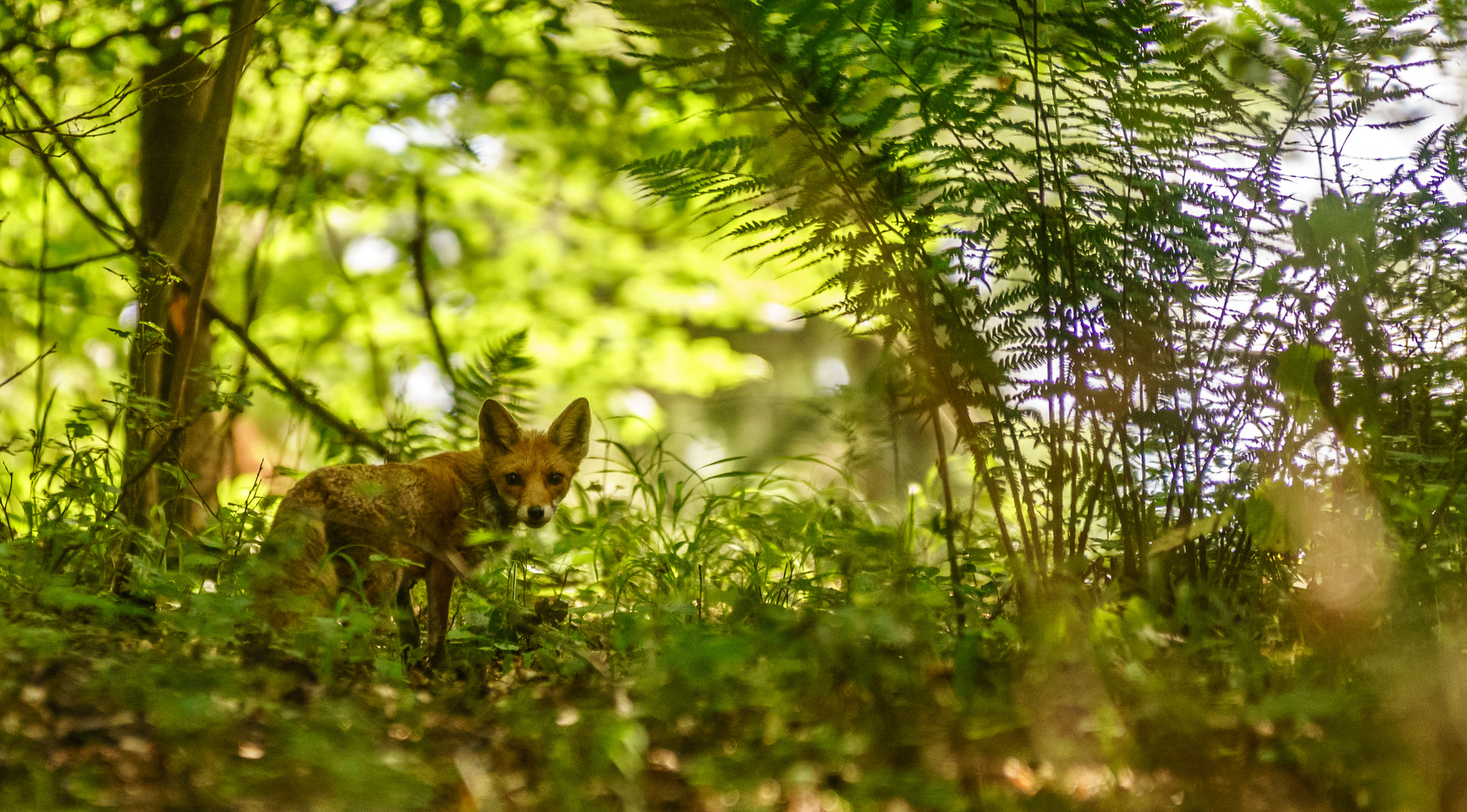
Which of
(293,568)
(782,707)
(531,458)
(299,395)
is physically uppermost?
(299,395)

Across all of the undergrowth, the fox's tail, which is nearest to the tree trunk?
the fox's tail

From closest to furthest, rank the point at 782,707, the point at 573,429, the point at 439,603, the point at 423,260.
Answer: the point at 782,707, the point at 439,603, the point at 573,429, the point at 423,260

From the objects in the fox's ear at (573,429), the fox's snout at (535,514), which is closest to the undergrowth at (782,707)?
the fox's snout at (535,514)

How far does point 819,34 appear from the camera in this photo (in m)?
3.46

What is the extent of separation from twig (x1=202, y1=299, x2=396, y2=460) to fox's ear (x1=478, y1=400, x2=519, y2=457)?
1040 mm

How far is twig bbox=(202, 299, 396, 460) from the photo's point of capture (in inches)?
233

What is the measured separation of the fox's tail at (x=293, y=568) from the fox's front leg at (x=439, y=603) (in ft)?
1.35

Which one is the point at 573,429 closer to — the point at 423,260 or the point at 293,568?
the point at 293,568

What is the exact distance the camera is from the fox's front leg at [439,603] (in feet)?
13.1

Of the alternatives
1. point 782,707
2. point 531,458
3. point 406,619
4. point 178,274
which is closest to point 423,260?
point 178,274

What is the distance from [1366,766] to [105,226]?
624 cm

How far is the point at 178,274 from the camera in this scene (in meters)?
4.79

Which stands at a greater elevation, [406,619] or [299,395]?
[299,395]

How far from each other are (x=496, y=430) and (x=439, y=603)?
1110 millimetres
